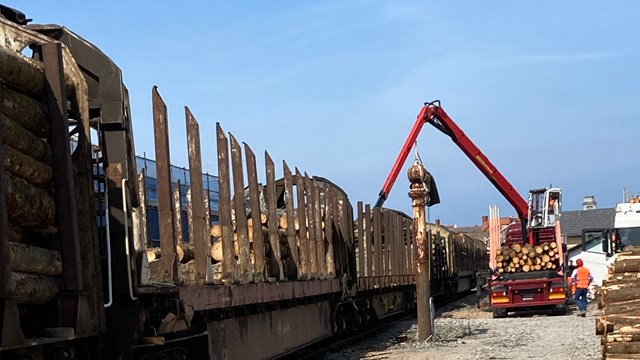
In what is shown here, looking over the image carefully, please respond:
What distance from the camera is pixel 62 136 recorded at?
588 cm

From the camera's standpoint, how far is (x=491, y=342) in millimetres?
15383

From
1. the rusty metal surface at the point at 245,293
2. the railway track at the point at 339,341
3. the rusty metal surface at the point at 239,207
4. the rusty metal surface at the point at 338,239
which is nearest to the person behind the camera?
the rusty metal surface at the point at 245,293

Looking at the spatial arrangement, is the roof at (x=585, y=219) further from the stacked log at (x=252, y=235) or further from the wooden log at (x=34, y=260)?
the wooden log at (x=34, y=260)

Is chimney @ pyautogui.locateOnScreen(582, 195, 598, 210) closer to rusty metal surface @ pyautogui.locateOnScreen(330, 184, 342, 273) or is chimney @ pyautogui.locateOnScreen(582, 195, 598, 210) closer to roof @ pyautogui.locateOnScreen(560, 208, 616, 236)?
roof @ pyautogui.locateOnScreen(560, 208, 616, 236)

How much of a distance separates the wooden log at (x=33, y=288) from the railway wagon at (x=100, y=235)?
11mm

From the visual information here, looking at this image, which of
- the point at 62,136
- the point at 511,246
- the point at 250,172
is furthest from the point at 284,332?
the point at 511,246

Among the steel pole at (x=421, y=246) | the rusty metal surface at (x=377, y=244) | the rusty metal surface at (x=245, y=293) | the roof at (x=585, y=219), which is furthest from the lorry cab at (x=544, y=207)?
the roof at (x=585, y=219)

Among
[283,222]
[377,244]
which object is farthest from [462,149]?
[283,222]

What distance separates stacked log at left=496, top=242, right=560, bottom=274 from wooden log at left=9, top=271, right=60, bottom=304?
1834 centimetres

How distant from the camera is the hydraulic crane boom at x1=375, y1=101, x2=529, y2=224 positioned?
25688mm

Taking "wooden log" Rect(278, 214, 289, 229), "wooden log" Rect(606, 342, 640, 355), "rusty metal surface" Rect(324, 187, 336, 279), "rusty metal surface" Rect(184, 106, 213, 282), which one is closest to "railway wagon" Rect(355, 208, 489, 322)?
"rusty metal surface" Rect(324, 187, 336, 279)

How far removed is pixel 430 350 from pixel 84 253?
9.36 m

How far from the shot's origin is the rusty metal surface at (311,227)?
517 inches

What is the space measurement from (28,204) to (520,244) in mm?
20231
